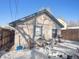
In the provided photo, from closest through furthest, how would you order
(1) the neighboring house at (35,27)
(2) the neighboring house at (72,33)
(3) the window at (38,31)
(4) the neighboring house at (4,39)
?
(4) the neighboring house at (4,39)
(1) the neighboring house at (35,27)
(3) the window at (38,31)
(2) the neighboring house at (72,33)

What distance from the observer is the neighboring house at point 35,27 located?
46.3 feet

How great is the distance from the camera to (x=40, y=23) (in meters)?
15.0

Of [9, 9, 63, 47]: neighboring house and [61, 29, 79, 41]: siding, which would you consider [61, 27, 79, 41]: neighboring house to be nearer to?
[61, 29, 79, 41]: siding

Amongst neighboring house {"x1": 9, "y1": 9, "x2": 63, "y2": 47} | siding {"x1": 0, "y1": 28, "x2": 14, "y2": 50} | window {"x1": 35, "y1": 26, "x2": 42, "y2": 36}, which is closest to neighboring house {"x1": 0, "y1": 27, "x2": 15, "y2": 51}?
siding {"x1": 0, "y1": 28, "x2": 14, "y2": 50}

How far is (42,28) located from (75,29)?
428 inches

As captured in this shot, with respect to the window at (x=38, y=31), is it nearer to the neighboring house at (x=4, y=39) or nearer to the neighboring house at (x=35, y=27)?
the neighboring house at (x=35, y=27)

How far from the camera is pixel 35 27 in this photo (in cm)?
1482

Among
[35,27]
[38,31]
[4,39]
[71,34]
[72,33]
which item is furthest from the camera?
[71,34]

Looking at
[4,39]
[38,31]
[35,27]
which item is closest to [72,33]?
[38,31]

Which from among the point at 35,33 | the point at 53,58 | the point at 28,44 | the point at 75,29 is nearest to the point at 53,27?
the point at 35,33

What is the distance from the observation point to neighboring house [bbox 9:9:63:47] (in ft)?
46.3

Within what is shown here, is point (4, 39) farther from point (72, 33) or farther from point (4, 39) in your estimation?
point (72, 33)

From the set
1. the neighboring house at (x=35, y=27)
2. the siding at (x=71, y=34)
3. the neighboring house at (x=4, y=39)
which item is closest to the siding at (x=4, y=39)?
the neighboring house at (x=4, y=39)

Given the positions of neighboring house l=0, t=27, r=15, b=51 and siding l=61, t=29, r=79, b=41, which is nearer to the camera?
neighboring house l=0, t=27, r=15, b=51
